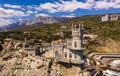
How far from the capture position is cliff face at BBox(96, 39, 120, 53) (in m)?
96.5

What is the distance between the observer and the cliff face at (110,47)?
96500mm

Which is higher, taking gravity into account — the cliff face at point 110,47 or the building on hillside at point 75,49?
the building on hillside at point 75,49

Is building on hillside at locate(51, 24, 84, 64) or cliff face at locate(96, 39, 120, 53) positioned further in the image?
cliff face at locate(96, 39, 120, 53)

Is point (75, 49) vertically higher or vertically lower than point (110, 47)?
higher

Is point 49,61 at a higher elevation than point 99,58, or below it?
higher

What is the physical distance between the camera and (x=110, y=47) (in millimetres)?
101312

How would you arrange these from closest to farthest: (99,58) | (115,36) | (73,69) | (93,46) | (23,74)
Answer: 1. (73,69)
2. (23,74)
3. (99,58)
4. (93,46)
5. (115,36)

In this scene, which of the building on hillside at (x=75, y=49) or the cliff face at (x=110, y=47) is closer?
the building on hillside at (x=75, y=49)

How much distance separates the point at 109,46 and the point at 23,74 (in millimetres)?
71824

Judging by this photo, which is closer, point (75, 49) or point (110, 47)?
point (75, 49)

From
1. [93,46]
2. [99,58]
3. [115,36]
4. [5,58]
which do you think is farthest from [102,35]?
[5,58]

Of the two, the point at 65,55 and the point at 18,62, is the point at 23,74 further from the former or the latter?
the point at 65,55

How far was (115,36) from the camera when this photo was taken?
11075 centimetres

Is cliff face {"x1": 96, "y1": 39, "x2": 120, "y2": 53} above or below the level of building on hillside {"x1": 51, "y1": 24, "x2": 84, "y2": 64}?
below
